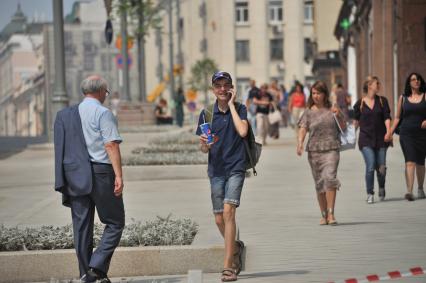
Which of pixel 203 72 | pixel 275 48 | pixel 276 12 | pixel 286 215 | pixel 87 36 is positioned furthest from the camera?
pixel 87 36

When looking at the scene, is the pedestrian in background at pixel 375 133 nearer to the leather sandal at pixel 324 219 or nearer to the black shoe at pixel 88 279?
the leather sandal at pixel 324 219

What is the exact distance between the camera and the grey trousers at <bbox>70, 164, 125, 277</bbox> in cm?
1018

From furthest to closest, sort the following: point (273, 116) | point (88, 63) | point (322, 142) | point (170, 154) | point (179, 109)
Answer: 1. point (88, 63)
2. point (179, 109)
3. point (273, 116)
4. point (170, 154)
5. point (322, 142)

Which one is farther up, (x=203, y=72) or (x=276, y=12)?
(x=276, y=12)

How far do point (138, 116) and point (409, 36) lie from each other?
17.3m

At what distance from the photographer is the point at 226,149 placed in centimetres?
1088

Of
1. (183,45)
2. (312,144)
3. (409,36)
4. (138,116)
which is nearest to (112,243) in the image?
(312,144)

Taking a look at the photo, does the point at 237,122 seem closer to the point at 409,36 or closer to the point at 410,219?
the point at 410,219

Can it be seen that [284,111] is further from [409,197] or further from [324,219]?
[324,219]

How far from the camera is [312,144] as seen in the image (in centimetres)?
1495

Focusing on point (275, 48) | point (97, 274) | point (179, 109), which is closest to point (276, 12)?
point (275, 48)

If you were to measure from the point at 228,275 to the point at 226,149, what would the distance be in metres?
1.08

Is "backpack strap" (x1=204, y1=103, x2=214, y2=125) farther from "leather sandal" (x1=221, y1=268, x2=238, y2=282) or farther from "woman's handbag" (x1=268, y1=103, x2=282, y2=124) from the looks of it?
"woman's handbag" (x1=268, y1=103, x2=282, y2=124)

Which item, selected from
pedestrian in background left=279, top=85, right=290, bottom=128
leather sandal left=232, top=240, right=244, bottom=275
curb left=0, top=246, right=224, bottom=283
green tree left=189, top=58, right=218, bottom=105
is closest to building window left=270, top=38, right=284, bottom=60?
green tree left=189, top=58, right=218, bottom=105
